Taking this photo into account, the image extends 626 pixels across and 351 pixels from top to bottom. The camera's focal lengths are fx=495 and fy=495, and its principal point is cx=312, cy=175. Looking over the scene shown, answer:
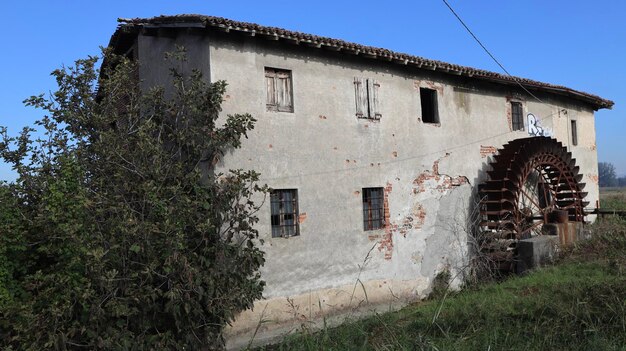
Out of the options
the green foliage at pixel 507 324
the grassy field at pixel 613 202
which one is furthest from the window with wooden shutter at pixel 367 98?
the grassy field at pixel 613 202

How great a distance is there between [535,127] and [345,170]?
7.94 m

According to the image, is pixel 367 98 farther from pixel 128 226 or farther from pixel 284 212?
pixel 128 226

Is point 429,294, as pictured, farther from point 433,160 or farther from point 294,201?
point 294,201

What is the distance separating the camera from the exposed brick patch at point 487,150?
13156 millimetres

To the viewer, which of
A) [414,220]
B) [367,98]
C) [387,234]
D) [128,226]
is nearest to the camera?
[128,226]

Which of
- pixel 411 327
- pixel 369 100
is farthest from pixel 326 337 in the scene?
pixel 369 100

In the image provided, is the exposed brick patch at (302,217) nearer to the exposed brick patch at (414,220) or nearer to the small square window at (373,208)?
the small square window at (373,208)

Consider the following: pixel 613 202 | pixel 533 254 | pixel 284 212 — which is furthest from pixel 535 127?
pixel 613 202

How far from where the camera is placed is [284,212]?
29.9ft

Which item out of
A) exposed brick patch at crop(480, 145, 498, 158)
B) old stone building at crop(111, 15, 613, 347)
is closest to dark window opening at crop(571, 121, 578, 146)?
exposed brick patch at crop(480, 145, 498, 158)

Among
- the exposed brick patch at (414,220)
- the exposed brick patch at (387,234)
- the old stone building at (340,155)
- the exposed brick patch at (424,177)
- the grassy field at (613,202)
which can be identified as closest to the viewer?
the old stone building at (340,155)

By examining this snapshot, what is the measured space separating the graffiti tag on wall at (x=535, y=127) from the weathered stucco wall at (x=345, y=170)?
2.55 m

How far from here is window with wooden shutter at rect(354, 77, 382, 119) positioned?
10297 mm

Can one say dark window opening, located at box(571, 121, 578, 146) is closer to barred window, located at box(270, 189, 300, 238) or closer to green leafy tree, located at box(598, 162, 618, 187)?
barred window, located at box(270, 189, 300, 238)
